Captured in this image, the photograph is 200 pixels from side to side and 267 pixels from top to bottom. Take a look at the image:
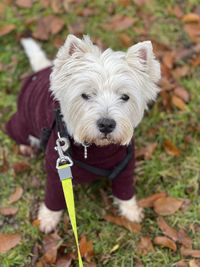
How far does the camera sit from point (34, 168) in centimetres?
387

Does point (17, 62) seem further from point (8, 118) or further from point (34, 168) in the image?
point (34, 168)

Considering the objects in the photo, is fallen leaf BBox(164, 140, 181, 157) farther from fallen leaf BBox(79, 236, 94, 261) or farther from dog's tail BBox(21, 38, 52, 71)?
dog's tail BBox(21, 38, 52, 71)

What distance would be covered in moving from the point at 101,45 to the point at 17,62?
799mm

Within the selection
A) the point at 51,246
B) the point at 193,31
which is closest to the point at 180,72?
the point at 193,31

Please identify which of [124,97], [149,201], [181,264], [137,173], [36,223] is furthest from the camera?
[137,173]

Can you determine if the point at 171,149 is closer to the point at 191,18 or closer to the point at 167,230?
the point at 167,230

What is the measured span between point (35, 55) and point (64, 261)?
1871 mm

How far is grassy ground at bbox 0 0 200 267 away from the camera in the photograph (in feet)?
11.2

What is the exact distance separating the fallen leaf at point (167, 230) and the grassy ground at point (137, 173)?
0.05 meters

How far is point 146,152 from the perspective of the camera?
3883mm

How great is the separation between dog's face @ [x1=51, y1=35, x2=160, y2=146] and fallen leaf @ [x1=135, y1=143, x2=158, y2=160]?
3.41 ft

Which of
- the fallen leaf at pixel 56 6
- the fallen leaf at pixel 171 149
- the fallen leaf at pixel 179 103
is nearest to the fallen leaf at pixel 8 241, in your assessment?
the fallen leaf at pixel 171 149

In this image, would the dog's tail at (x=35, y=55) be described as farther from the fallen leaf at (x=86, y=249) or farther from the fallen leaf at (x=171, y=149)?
the fallen leaf at (x=86, y=249)

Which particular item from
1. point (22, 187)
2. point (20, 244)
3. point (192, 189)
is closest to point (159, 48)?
point (192, 189)
